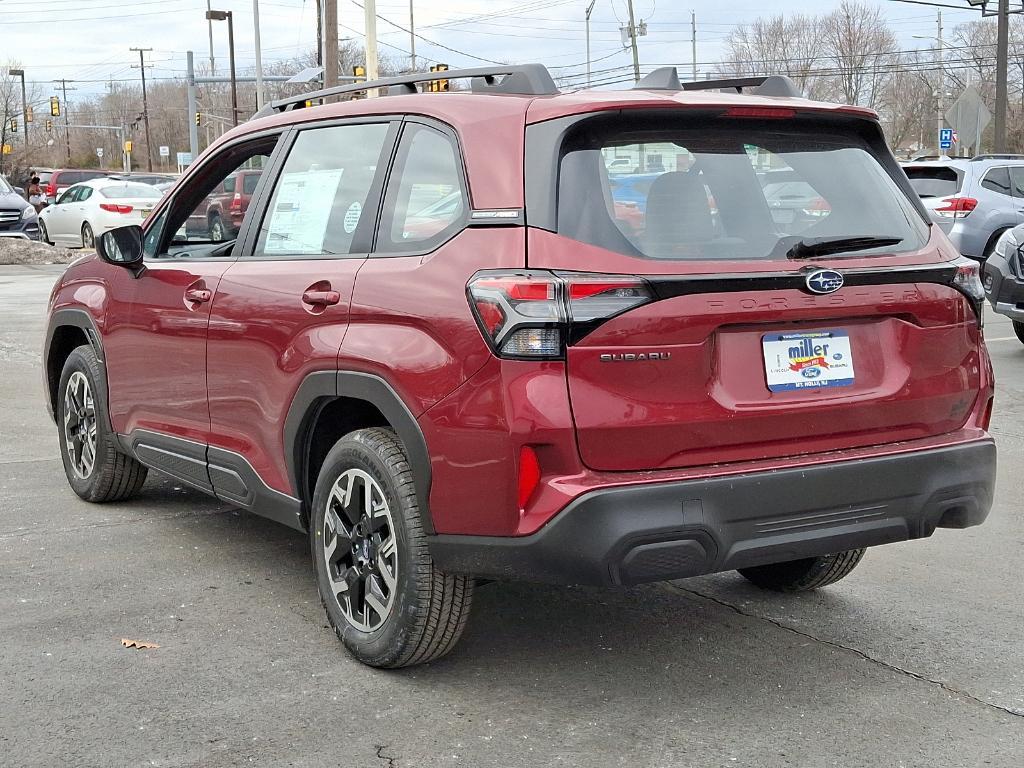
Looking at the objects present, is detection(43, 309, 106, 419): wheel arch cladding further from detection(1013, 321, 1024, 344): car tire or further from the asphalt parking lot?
detection(1013, 321, 1024, 344): car tire

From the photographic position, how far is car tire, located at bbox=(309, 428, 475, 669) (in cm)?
378

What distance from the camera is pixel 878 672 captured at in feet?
13.3

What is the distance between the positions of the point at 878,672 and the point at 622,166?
181 cm

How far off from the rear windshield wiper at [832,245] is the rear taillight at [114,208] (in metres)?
24.4

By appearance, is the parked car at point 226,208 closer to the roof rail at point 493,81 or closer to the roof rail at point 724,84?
the roof rail at point 493,81

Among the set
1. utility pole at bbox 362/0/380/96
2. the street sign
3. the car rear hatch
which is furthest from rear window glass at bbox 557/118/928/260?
the street sign

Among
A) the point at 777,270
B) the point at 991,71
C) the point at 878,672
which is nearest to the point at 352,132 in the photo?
the point at 777,270

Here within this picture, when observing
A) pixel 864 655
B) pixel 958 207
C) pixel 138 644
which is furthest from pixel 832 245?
pixel 958 207

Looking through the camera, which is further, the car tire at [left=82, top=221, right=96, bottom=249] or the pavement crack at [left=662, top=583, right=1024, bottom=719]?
the car tire at [left=82, top=221, right=96, bottom=249]

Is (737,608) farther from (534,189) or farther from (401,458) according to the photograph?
(534,189)

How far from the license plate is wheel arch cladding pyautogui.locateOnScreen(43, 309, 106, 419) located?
11.2 feet

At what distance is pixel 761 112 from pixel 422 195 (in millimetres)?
1071

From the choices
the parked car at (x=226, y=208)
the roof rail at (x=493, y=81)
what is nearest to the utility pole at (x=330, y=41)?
the parked car at (x=226, y=208)

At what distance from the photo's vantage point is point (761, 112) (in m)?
3.81
